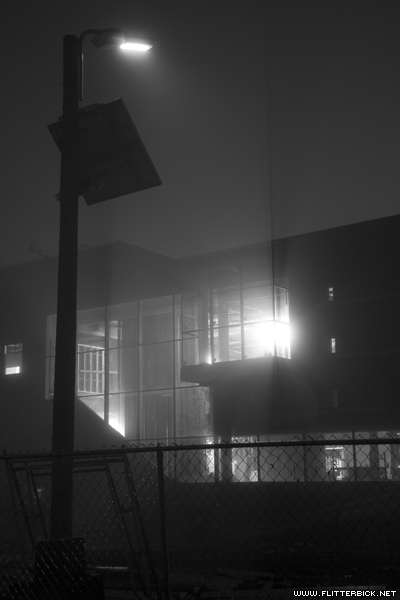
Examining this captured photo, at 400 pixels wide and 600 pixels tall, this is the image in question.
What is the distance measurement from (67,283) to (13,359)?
1507 inches

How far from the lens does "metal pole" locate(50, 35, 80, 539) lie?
7.46m

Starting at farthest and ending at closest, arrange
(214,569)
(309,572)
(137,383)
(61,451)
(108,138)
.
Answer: (137,383) → (214,569) → (309,572) → (108,138) → (61,451)

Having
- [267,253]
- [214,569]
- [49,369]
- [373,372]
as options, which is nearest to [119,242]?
[49,369]

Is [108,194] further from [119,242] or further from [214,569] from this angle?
[119,242]

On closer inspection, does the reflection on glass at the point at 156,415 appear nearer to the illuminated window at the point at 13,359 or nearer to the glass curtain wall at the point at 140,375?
the glass curtain wall at the point at 140,375

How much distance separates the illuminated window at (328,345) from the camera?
1307 inches

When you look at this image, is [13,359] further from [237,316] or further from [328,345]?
[328,345]

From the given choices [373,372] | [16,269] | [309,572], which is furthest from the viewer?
[16,269]

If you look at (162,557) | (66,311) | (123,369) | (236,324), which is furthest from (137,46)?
Answer: (123,369)

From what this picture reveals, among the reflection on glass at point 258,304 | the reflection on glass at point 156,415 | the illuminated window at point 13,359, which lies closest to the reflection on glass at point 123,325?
the reflection on glass at point 156,415

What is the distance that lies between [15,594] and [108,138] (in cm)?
605

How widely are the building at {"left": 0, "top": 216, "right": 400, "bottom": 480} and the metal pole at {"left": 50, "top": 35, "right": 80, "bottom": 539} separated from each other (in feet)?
70.9

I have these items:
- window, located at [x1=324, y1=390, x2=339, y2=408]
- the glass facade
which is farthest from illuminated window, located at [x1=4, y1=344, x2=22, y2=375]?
window, located at [x1=324, y1=390, x2=339, y2=408]

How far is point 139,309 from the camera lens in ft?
132
